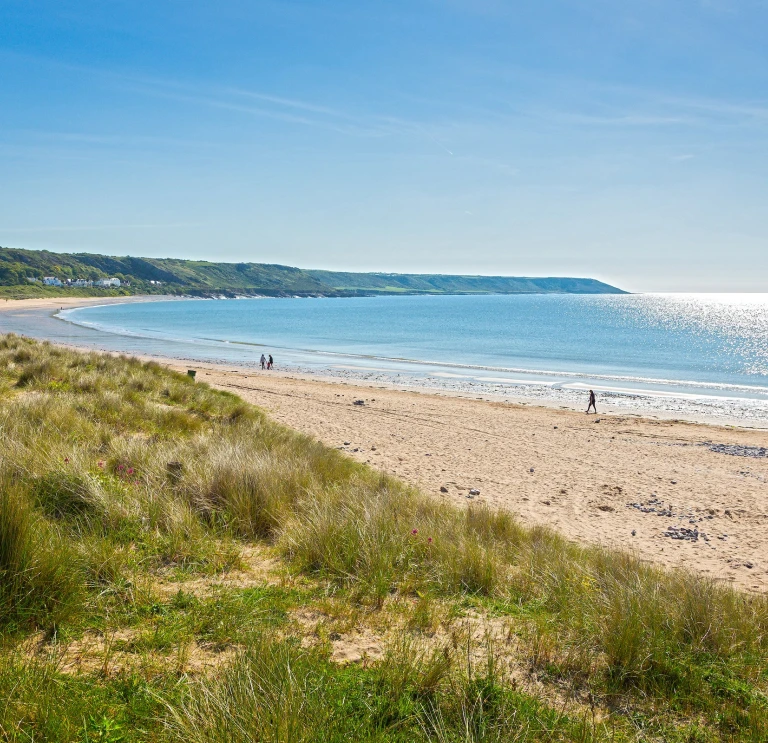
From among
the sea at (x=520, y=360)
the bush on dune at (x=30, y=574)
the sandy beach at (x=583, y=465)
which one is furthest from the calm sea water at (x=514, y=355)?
the bush on dune at (x=30, y=574)

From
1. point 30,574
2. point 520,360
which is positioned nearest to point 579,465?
point 30,574

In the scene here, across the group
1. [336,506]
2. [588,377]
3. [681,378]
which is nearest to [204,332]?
[588,377]

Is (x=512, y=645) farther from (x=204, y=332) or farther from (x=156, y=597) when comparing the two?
(x=204, y=332)

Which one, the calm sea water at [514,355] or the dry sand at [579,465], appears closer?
the dry sand at [579,465]

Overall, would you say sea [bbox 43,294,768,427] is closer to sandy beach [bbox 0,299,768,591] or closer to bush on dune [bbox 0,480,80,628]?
sandy beach [bbox 0,299,768,591]

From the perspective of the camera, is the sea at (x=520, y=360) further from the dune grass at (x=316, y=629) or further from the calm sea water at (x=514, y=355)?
the dune grass at (x=316, y=629)

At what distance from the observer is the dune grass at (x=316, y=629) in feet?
8.94

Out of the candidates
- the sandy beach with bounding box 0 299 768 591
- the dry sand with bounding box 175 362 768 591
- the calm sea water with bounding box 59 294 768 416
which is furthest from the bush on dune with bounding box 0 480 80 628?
the calm sea water with bounding box 59 294 768 416

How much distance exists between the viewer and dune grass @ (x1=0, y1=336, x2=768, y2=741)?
272 centimetres

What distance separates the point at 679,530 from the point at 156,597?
956 cm

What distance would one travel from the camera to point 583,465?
15.0 meters

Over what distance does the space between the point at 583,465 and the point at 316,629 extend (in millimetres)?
12799

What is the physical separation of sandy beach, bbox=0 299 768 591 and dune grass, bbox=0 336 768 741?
9.84ft

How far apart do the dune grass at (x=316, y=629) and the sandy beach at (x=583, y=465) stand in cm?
300
